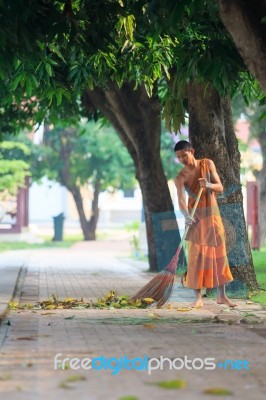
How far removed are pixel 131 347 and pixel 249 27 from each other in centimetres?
358

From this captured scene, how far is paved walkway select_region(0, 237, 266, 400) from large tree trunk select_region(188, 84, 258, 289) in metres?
1.06

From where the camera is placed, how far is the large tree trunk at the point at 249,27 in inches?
413

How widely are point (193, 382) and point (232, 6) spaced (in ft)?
15.2

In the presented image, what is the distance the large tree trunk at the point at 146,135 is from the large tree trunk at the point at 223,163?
6212 mm

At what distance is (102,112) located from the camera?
891 inches

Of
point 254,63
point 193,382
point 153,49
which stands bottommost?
point 193,382

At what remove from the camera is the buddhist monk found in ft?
43.2

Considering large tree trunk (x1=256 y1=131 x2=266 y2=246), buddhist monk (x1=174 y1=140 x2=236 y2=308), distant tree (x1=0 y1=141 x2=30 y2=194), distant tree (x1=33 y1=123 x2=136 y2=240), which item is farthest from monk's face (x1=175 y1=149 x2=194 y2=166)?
distant tree (x1=33 y1=123 x2=136 y2=240)

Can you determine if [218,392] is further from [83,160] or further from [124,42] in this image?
[83,160]

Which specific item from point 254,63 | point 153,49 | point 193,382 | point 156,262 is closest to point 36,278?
point 156,262

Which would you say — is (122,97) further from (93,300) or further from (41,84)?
(93,300)

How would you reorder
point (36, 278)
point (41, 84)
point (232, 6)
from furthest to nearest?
1. point (36, 278)
2. point (41, 84)
3. point (232, 6)

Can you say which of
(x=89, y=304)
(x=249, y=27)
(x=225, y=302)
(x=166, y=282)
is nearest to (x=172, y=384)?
(x=249, y=27)

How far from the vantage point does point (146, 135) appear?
2216 cm
